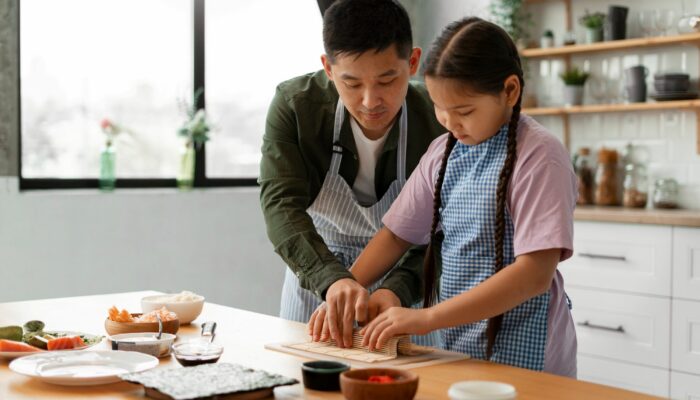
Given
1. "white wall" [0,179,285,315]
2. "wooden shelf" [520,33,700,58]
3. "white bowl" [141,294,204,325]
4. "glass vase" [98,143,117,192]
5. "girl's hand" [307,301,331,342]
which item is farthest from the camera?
"glass vase" [98,143,117,192]

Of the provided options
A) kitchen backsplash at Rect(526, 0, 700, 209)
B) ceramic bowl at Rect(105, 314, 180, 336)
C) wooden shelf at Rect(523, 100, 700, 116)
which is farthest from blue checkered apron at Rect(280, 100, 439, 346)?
kitchen backsplash at Rect(526, 0, 700, 209)

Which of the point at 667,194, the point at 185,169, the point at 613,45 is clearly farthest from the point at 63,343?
the point at 613,45

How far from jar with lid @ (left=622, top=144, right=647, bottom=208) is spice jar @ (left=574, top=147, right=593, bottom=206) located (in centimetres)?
18

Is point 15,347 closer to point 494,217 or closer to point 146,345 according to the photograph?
point 146,345

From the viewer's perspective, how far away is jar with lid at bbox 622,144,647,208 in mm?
4242

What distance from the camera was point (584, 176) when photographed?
449cm

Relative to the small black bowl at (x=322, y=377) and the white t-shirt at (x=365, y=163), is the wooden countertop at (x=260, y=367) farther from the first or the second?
the white t-shirt at (x=365, y=163)

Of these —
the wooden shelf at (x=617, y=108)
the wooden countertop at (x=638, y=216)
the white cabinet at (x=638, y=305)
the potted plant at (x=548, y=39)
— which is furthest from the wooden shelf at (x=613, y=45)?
the white cabinet at (x=638, y=305)

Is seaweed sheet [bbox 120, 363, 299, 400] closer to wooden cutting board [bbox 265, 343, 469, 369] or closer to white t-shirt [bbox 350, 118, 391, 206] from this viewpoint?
wooden cutting board [bbox 265, 343, 469, 369]

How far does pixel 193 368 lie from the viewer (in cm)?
137

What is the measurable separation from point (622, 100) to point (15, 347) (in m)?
3.58

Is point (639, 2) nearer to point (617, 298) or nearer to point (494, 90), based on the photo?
point (617, 298)

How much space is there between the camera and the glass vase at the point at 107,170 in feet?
13.6

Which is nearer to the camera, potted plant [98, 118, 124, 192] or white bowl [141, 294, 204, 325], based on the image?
white bowl [141, 294, 204, 325]
